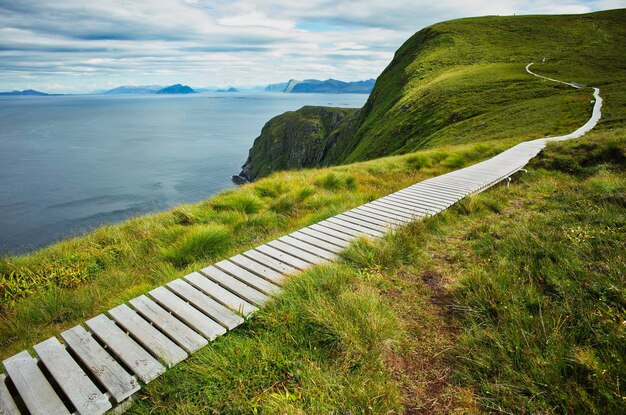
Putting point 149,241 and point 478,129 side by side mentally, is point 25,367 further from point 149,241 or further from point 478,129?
point 478,129

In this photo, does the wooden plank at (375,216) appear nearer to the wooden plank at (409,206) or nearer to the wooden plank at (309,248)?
the wooden plank at (409,206)

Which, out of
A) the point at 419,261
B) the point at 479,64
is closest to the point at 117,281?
the point at 419,261

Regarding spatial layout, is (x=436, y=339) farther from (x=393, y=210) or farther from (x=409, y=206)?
(x=409, y=206)

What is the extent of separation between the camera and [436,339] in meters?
3.55

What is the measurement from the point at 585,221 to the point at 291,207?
6.14 m

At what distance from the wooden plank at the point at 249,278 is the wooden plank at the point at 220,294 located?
0.31m

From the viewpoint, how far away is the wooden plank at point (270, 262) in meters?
4.80

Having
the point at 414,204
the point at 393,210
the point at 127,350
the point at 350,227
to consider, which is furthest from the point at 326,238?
the point at 127,350

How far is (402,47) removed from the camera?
370ft

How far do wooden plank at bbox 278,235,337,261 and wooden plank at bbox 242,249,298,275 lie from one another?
2.00ft

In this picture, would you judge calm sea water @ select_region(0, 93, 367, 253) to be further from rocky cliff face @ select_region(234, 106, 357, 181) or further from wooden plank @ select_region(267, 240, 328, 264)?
wooden plank @ select_region(267, 240, 328, 264)

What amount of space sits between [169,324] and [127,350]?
471mm

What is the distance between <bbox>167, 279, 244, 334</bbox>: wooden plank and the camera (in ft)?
12.0

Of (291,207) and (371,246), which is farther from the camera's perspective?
(291,207)
